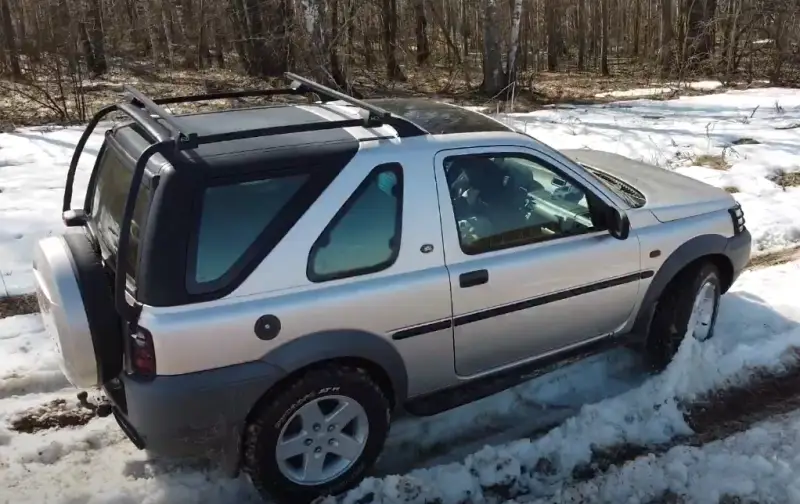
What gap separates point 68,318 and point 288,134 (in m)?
1.27

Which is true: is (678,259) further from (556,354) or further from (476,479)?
(476,479)

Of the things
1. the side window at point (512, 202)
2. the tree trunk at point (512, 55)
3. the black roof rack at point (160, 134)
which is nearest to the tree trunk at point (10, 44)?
the tree trunk at point (512, 55)

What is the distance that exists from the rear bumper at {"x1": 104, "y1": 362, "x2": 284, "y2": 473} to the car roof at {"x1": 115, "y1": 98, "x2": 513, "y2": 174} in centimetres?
89

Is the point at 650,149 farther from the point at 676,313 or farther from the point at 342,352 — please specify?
the point at 342,352

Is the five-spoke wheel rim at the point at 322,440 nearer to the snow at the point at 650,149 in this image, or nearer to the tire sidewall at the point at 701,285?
the tire sidewall at the point at 701,285

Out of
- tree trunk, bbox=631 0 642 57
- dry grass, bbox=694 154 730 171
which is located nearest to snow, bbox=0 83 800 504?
dry grass, bbox=694 154 730 171

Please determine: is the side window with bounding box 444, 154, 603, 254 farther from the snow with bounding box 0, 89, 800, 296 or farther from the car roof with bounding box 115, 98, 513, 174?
the snow with bounding box 0, 89, 800, 296

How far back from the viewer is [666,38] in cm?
1903

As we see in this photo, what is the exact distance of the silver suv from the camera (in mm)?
2959

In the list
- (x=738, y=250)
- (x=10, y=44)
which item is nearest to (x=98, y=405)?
(x=738, y=250)

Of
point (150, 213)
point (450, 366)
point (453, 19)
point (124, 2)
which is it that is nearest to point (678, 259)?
point (450, 366)

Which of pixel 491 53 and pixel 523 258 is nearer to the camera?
pixel 523 258

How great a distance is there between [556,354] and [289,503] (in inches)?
67.4

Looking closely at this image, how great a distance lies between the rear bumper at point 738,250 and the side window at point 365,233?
2407 mm
